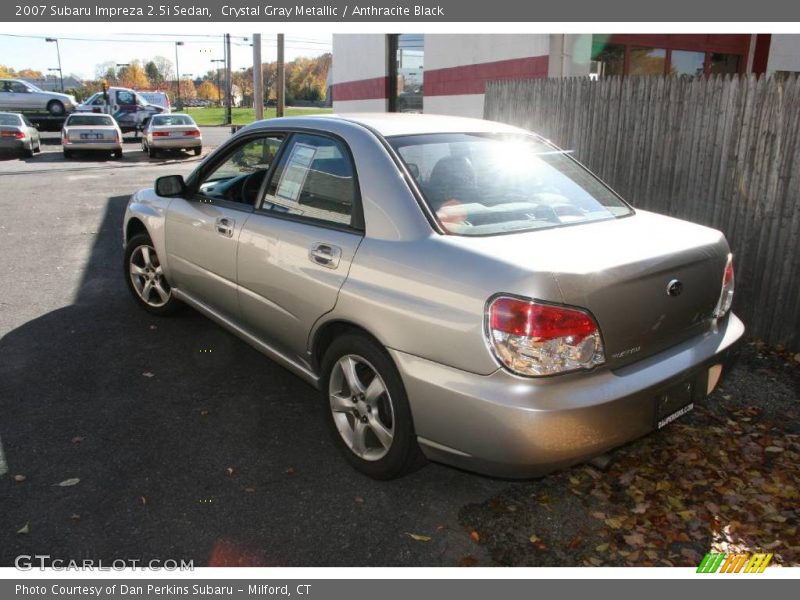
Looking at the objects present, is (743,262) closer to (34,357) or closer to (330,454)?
(330,454)

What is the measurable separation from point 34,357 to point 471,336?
3738 millimetres

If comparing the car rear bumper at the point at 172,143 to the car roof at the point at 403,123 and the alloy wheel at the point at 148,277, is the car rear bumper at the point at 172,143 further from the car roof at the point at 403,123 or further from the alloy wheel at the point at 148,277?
the car roof at the point at 403,123

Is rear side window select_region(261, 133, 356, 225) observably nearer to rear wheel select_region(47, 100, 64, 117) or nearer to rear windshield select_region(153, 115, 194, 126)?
rear windshield select_region(153, 115, 194, 126)

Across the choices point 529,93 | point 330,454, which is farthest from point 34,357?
point 529,93

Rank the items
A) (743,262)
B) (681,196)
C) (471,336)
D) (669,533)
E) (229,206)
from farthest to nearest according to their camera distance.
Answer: (681,196) < (743,262) < (229,206) < (669,533) < (471,336)

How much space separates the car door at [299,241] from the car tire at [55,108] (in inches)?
1344

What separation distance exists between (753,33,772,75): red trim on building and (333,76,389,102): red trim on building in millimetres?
8506

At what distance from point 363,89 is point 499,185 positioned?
1638 cm

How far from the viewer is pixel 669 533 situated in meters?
3.07

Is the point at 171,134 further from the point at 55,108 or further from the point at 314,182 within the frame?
the point at 314,182

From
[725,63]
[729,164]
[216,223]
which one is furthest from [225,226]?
[725,63]

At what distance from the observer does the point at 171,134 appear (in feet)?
72.3

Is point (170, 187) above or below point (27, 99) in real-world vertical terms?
below

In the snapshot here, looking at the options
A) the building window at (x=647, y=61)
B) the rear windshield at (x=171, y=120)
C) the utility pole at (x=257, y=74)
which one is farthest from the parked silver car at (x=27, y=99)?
the building window at (x=647, y=61)
